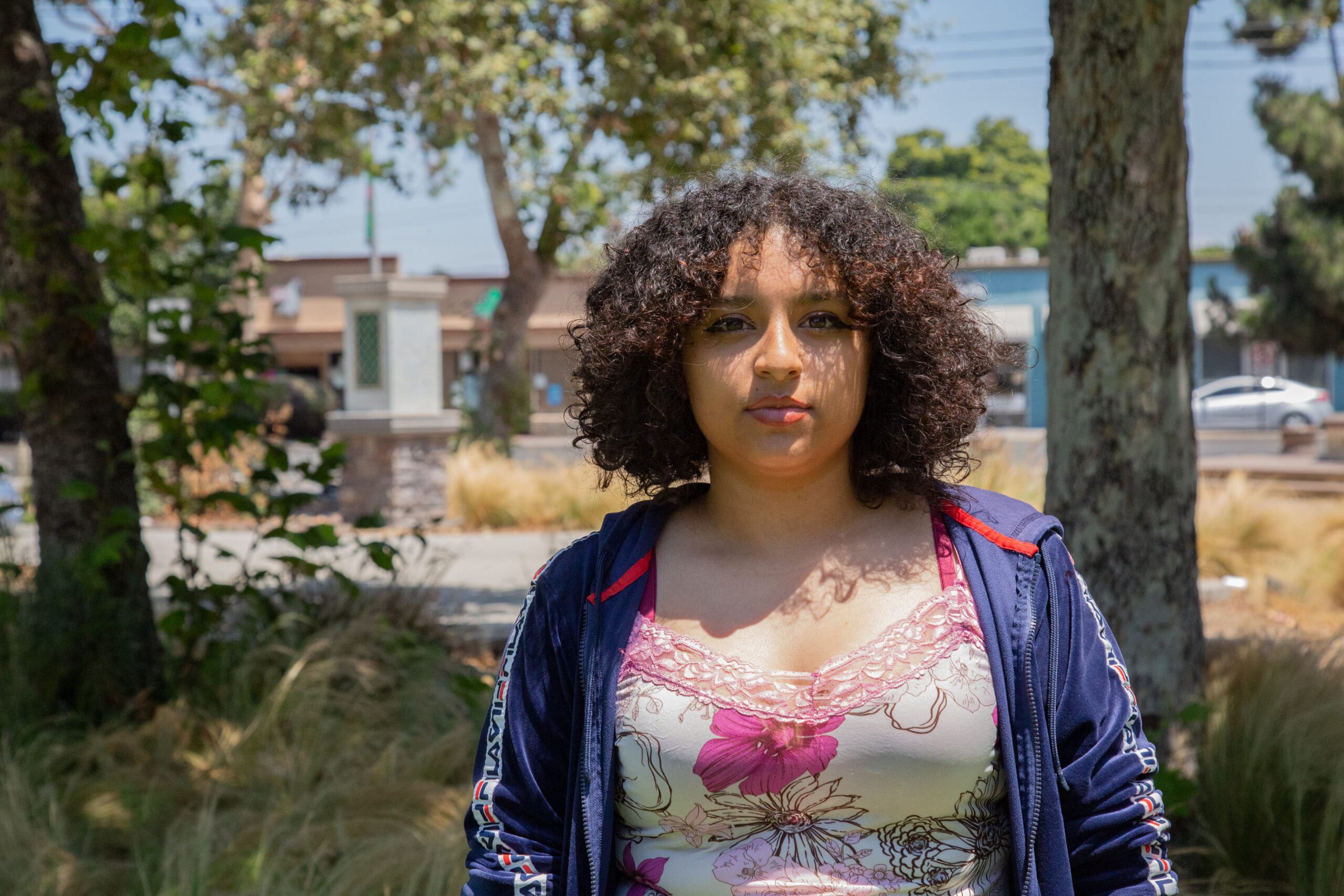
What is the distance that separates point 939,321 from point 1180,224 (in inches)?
84.5

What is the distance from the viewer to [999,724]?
1.52m

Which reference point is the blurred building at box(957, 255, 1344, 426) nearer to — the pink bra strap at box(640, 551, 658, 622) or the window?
the window

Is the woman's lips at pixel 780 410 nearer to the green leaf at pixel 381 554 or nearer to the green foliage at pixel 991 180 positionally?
the green leaf at pixel 381 554

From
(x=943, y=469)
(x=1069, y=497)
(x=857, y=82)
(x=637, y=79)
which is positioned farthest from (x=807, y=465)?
(x=857, y=82)

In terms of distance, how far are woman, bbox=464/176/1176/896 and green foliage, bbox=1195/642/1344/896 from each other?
178cm

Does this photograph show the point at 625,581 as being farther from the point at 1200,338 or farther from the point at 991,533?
the point at 1200,338

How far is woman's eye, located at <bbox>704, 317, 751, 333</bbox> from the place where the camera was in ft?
5.45

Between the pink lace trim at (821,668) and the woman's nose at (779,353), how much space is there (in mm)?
356

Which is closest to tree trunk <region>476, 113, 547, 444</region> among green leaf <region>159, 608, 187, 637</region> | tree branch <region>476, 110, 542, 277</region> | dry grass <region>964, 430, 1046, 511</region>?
tree branch <region>476, 110, 542, 277</region>

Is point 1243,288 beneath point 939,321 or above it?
above

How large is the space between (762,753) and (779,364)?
0.49m

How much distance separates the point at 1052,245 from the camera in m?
3.64

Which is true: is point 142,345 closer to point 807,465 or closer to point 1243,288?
point 807,465

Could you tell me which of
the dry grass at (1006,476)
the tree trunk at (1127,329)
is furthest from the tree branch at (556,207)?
the tree trunk at (1127,329)
